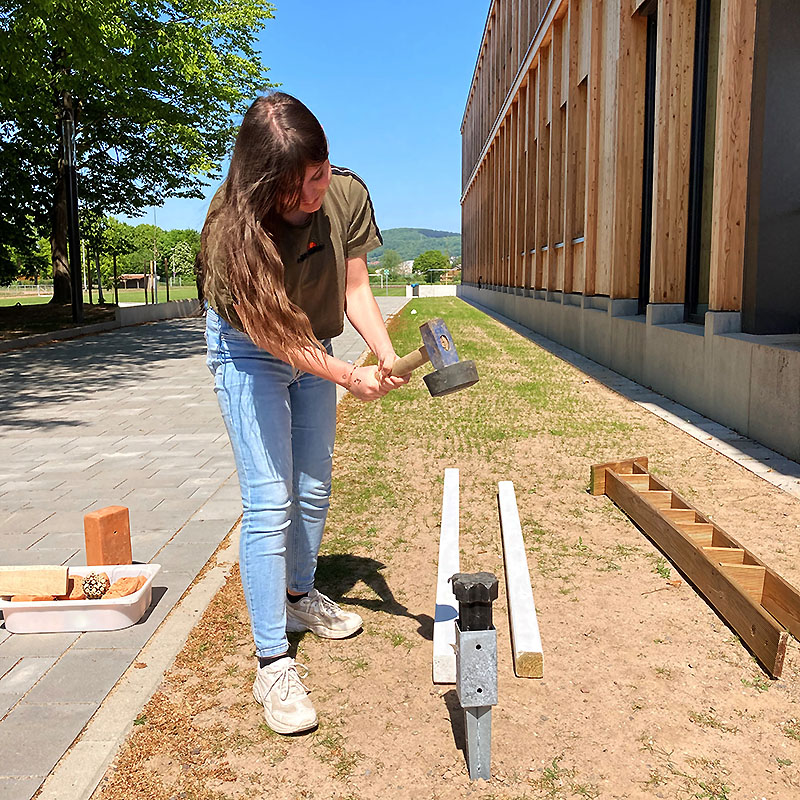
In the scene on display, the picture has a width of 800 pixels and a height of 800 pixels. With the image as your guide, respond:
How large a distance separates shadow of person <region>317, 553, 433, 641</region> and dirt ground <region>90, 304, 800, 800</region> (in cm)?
1

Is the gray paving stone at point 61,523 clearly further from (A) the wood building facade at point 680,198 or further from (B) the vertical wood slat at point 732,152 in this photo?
(B) the vertical wood slat at point 732,152

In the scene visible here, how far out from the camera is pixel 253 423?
9.16 ft

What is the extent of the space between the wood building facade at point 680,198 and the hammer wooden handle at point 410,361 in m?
5.12

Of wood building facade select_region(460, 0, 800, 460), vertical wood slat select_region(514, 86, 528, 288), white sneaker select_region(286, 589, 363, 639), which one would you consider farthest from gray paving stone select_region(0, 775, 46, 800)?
vertical wood slat select_region(514, 86, 528, 288)

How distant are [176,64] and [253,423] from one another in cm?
2355

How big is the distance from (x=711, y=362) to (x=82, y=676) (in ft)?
23.5

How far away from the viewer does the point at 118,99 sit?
23.8 m

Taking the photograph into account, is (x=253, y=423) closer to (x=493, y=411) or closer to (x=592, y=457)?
(x=592, y=457)

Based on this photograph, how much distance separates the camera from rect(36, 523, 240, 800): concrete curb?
98.1 inches

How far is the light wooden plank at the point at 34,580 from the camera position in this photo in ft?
11.7

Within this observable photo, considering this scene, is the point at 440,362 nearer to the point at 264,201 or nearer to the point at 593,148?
the point at 264,201

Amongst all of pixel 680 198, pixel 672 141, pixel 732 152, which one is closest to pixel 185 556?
pixel 732 152

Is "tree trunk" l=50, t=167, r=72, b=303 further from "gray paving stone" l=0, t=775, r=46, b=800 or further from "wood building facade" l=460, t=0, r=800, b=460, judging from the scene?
"gray paving stone" l=0, t=775, r=46, b=800

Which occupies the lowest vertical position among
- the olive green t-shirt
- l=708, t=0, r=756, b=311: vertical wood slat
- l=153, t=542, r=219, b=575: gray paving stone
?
l=153, t=542, r=219, b=575: gray paving stone
